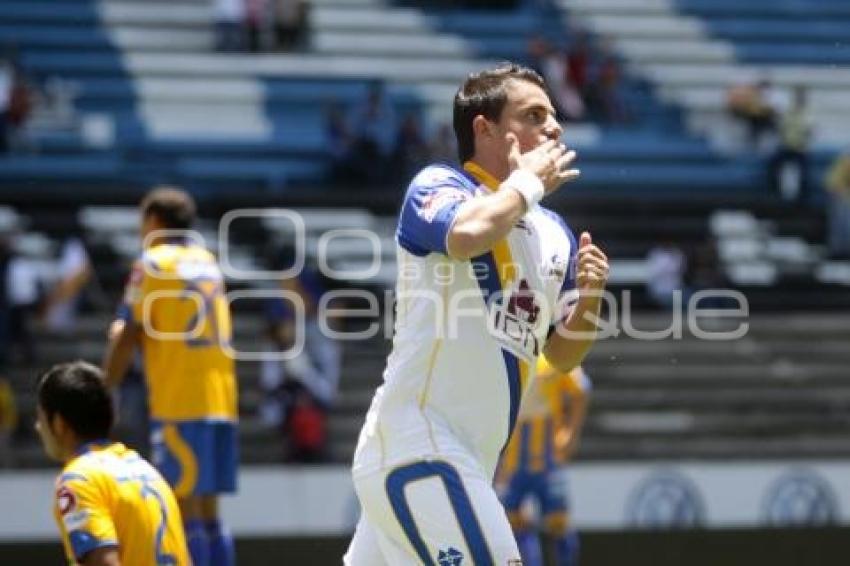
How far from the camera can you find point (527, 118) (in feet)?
17.3

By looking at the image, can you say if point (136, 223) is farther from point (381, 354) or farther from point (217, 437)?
point (217, 437)

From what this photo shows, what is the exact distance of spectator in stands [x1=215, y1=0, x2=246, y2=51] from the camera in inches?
758

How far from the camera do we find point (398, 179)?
1752cm

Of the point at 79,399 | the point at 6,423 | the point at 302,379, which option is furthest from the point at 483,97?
the point at 302,379

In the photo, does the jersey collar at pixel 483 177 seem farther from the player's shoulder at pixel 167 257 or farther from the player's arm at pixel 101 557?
the player's shoulder at pixel 167 257

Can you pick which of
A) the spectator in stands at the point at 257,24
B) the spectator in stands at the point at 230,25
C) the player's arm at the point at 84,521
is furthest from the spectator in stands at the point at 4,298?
the player's arm at the point at 84,521

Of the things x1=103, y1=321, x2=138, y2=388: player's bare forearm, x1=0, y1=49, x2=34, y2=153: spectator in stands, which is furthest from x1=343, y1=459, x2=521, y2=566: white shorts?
x1=0, y1=49, x2=34, y2=153: spectator in stands

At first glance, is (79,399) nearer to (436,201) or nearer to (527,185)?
(436,201)

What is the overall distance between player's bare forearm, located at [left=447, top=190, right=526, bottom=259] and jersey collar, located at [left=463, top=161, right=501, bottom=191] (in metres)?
0.38

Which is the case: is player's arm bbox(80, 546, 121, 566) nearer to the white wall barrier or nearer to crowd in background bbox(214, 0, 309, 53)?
the white wall barrier

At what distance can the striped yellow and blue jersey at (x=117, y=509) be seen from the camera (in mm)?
5633

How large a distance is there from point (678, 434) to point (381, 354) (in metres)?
2.52

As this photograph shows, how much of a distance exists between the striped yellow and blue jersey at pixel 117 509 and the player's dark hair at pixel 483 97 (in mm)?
1416

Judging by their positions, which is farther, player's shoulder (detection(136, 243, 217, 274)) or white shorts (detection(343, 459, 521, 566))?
player's shoulder (detection(136, 243, 217, 274))
